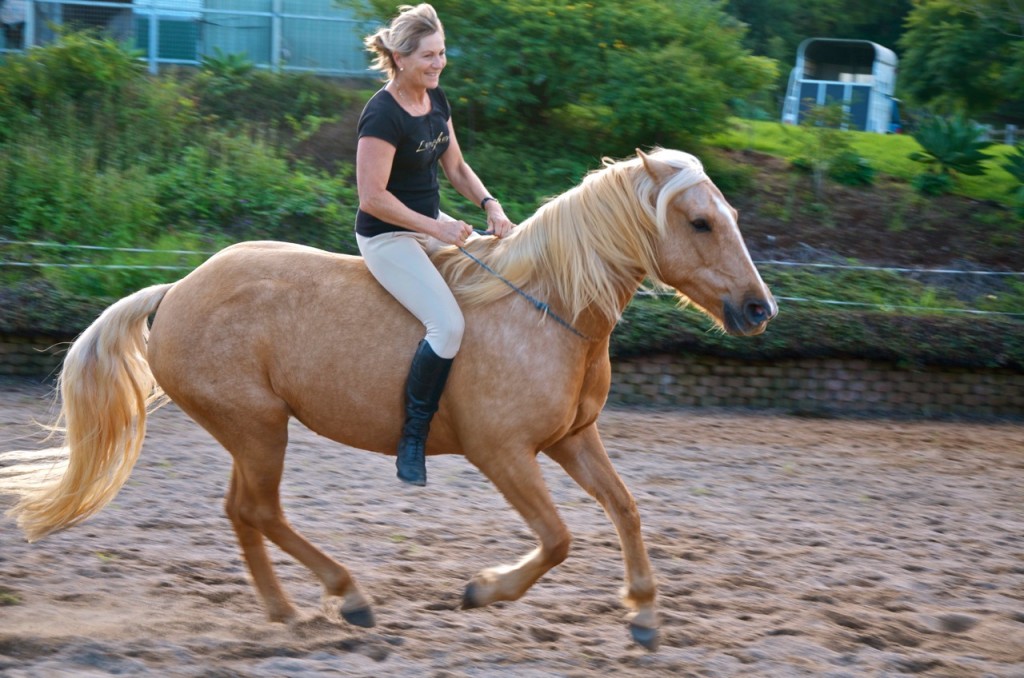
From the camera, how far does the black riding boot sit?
4129mm

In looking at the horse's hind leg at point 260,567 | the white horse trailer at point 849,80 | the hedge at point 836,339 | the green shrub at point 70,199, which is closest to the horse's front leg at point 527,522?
the horse's hind leg at point 260,567

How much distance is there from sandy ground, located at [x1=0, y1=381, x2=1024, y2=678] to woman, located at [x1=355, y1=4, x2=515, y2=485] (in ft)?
2.81

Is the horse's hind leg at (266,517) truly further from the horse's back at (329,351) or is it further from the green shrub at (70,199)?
the green shrub at (70,199)

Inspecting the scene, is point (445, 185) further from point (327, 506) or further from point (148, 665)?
point (148, 665)

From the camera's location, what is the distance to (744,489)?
23.3 ft

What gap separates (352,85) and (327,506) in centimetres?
1104

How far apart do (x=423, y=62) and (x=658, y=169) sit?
3.35ft

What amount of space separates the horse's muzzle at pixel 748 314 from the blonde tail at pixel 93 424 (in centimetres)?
247

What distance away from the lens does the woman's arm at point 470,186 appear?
14.9ft

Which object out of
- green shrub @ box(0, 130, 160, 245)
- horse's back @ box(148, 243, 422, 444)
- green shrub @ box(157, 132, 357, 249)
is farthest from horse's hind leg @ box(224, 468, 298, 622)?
green shrub @ box(0, 130, 160, 245)

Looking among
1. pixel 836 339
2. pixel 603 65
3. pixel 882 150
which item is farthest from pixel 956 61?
pixel 836 339

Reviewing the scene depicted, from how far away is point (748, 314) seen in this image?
12.9 ft

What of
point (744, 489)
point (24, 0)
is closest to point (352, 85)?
point (24, 0)

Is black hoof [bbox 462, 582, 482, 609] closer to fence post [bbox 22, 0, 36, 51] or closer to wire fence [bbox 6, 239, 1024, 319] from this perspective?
wire fence [bbox 6, 239, 1024, 319]
